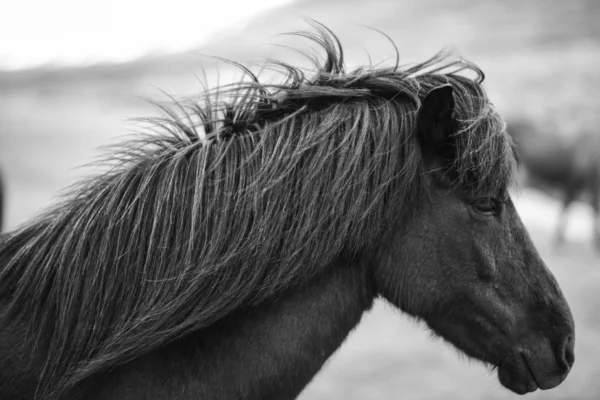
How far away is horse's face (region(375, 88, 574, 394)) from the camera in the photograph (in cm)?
151

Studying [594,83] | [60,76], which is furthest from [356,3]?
[594,83]

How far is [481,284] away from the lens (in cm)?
154

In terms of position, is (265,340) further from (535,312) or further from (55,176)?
(55,176)

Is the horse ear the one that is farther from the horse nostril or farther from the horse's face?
the horse nostril

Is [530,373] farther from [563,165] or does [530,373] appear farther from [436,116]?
[563,165]

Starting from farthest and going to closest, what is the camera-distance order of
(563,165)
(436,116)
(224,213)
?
(563,165) < (436,116) < (224,213)

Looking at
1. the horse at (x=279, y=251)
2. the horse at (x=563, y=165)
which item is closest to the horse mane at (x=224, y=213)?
the horse at (x=279, y=251)

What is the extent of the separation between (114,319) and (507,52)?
25.8 m

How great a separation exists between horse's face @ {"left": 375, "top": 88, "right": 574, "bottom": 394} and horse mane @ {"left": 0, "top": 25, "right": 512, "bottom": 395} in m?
0.07

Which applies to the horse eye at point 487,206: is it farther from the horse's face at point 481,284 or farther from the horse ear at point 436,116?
the horse ear at point 436,116

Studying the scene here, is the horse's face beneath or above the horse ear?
beneath

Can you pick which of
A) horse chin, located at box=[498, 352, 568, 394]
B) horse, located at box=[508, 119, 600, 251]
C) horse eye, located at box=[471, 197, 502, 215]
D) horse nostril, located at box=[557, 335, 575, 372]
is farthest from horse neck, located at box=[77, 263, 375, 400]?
horse, located at box=[508, 119, 600, 251]

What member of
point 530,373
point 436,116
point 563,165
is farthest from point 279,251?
point 563,165

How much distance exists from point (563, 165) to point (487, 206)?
37.6 ft
